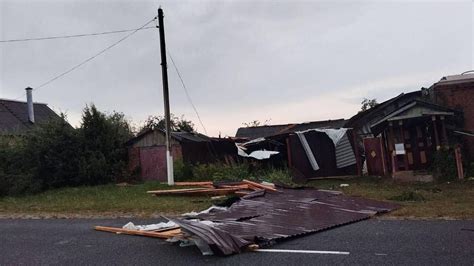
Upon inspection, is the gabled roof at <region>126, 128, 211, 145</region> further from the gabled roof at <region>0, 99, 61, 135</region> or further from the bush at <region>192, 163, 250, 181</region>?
the gabled roof at <region>0, 99, 61, 135</region>

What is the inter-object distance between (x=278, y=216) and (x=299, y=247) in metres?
2.41

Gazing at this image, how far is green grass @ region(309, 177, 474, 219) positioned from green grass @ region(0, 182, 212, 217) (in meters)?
5.06

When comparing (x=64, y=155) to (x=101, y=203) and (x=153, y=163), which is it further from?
(x=101, y=203)

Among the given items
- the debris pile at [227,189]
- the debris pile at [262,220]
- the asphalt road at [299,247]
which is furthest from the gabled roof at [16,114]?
the asphalt road at [299,247]

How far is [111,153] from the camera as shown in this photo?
23.2 meters

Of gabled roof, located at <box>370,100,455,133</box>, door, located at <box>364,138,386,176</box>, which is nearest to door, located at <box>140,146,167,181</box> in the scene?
door, located at <box>364,138,386,176</box>

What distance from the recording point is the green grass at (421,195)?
10.1 metres

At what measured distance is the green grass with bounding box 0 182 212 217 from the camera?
1268 cm

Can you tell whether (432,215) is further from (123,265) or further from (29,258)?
(29,258)

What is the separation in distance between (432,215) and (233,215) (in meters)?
4.06

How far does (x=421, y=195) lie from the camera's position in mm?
13320

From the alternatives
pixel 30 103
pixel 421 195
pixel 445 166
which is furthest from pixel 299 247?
pixel 30 103

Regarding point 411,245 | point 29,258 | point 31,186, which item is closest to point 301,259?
point 411,245

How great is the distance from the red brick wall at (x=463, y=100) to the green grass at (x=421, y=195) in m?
3.96
